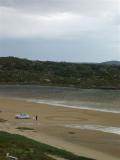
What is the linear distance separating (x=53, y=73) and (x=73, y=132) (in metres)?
78.8

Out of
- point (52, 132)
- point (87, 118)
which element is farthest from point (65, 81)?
point (52, 132)

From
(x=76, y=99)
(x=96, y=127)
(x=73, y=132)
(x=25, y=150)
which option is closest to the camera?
(x=25, y=150)

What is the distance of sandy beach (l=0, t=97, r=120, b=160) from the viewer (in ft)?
69.0

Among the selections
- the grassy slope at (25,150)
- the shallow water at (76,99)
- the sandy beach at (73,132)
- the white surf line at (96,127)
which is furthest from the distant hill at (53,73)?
the grassy slope at (25,150)

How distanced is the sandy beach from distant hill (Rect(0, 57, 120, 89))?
47.8 metres

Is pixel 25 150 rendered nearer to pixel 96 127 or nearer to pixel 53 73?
pixel 96 127

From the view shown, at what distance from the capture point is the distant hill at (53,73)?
3516 inches

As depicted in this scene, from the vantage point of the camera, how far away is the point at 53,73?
10525 cm

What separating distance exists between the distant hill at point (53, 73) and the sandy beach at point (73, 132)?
157ft

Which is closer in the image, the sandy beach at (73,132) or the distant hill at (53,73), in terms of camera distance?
the sandy beach at (73,132)

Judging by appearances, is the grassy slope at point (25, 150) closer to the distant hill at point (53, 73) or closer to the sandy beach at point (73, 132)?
the sandy beach at point (73, 132)

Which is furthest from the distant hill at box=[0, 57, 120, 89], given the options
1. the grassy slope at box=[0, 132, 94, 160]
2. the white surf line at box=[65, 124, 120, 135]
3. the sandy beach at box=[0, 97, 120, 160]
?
the grassy slope at box=[0, 132, 94, 160]

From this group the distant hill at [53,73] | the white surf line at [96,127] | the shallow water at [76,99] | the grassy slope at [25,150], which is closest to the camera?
the grassy slope at [25,150]

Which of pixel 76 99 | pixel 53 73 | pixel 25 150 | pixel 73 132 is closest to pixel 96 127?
pixel 73 132
